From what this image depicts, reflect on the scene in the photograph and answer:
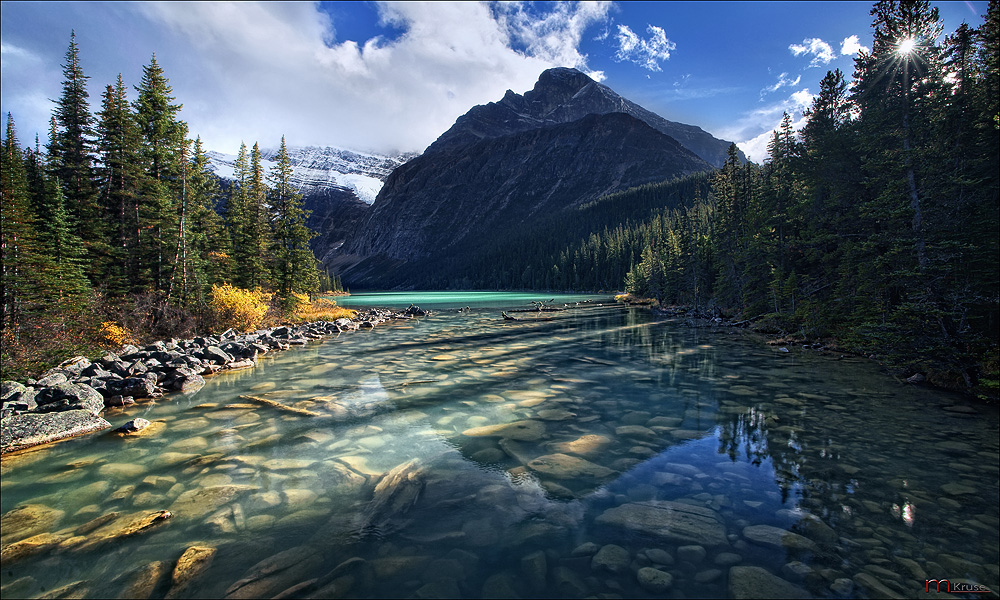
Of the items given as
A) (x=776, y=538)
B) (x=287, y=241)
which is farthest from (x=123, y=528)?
(x=287, y=241)

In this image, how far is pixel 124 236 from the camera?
61.7 feet

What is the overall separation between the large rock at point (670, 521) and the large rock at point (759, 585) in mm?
449

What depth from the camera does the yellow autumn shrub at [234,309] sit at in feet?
67.9

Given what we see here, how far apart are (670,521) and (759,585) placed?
3.77 ft

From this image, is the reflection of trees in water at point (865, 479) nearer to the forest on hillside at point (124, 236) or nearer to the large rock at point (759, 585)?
the large rock at point (759, 585)

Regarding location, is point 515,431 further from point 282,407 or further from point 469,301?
point 469,301

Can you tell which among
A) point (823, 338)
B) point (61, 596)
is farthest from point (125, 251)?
point (823, 338)

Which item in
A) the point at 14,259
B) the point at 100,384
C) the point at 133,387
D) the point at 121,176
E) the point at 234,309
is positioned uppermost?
the point at 121,176

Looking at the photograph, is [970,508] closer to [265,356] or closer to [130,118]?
[265,356]

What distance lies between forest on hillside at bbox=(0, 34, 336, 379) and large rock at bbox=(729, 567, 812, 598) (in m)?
15.6

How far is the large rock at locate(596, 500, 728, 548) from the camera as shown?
14.3ft

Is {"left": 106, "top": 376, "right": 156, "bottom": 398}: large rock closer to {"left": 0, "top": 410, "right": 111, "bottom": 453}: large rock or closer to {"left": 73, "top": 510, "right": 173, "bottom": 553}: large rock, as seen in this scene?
{"left": 0, "top": 410, "right": 111, "bottom": 453}: large rock

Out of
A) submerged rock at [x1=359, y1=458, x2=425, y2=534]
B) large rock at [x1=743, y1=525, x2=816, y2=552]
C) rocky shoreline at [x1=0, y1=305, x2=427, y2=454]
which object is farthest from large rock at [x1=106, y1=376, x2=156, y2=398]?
large rock at [x1=743, y1=525, x2=816, y2=552]

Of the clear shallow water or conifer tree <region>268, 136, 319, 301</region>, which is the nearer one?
the clear shallow water
